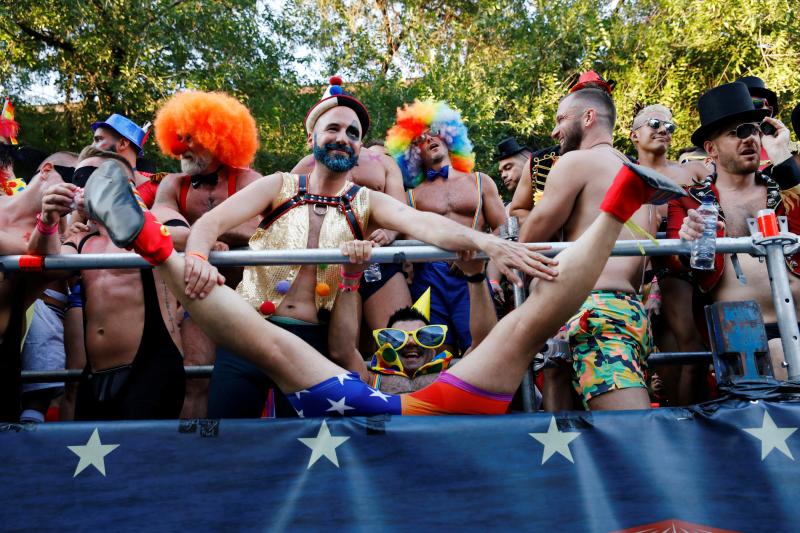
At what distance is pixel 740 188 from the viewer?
359cm

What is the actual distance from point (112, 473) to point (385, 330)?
1688 mm

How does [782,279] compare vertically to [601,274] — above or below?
below

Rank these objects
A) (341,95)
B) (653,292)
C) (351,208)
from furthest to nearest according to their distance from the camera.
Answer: (653,292) → (341,95) → (351,208)

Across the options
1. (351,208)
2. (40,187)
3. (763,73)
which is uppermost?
(763,73)

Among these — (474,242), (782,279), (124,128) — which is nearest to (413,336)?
(474,242)

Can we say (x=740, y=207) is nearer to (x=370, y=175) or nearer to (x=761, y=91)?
(x=761, y=91)

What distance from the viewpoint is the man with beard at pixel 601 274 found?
9.48 feet

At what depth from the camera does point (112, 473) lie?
2301 millimetres

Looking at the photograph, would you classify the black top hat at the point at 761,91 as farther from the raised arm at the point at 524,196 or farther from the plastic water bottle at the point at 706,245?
the plastic water bottle at the point at 706,245

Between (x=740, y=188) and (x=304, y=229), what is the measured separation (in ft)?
7.16

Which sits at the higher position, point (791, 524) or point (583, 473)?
point (583, 473)

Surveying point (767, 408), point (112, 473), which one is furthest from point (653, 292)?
point (112, 473)

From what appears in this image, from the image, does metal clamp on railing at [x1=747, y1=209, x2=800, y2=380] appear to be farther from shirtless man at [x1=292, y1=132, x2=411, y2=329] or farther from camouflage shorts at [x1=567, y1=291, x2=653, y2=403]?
shirtless man at [x1=292, y1=132, x2=411, y2=329]

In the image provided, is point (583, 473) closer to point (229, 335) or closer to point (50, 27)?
point (229, 335)
